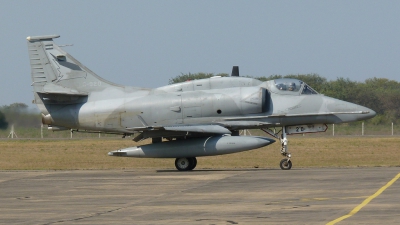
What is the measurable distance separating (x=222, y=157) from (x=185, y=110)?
9501mm

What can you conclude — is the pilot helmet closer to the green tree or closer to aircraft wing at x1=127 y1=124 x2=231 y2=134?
aircraft wing at x1=127 y1=124 x2=231 y2=134

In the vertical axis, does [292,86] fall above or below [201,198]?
above

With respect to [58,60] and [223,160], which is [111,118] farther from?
[223,160]

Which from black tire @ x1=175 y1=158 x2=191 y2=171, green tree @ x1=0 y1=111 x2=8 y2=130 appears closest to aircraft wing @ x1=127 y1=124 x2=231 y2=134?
black tire @ x1=175 y1=158 x2=191 y2=171

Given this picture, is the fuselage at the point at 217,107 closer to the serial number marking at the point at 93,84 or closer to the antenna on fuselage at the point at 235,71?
the serial number marking at the point at 93,84

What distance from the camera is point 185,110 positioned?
22578mm

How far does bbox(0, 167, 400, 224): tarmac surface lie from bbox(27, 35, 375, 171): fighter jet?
1.36m

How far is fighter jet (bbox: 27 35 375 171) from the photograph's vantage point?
72.8 ft

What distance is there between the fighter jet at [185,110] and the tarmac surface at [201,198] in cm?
136

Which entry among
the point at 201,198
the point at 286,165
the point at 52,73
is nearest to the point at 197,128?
the point at 286,165

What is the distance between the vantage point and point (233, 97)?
22375mm

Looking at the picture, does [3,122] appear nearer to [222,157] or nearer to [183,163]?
[183,163]

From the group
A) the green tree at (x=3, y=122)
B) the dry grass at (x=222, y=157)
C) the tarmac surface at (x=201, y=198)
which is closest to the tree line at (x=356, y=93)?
the dry grass at (x=222, y=157)

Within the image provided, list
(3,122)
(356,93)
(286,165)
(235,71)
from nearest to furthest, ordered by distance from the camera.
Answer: (286,165) < (235,71) < (3,122) < (356,93)
